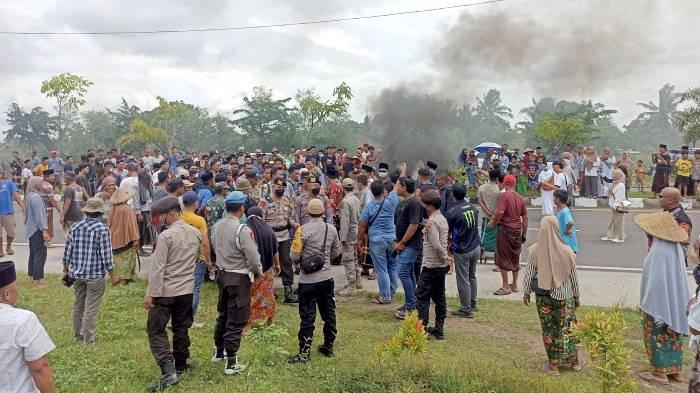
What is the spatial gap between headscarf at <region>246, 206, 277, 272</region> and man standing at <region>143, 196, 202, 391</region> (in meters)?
0.95

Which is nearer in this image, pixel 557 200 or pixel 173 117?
pixel 557 200

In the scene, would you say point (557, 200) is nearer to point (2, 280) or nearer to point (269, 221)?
point (269, 221)

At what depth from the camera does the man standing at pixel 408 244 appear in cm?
638

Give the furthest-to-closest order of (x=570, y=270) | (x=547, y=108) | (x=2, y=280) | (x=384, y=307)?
(x=547, y=108) → (x=384, y=307) → (x=570, y=270) → (x=2, y=280)

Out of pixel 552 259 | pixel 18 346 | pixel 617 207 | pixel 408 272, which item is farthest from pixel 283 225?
pixel 617 207

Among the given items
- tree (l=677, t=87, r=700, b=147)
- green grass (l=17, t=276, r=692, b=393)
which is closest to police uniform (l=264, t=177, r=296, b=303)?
green grass (l=17, t=276, r=692, b=393)

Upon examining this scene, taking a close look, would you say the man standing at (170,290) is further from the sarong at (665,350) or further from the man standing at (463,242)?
the sarong at (665,350)

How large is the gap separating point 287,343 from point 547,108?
162 ft

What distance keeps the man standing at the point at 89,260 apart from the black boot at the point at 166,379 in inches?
56.1

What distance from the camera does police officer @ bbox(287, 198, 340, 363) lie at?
499 centimetres

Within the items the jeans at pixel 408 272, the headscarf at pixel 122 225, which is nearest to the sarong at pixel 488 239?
the jeans at pixel 408 272

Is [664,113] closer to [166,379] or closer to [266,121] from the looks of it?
[266,121]

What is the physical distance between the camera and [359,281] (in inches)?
309

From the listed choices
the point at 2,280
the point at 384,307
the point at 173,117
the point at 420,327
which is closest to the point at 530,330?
the point at 384,307
